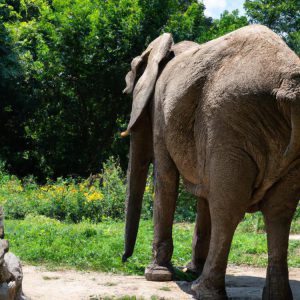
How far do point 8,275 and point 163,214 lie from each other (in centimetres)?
278

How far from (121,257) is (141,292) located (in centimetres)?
169

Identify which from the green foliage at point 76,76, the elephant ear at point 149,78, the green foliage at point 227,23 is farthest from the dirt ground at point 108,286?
the green foliage at point 227,23

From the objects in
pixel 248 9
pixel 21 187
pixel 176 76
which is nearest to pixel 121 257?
pixel 176 76

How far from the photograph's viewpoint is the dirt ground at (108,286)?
6.25m

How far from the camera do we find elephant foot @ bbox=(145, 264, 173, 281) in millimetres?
7094

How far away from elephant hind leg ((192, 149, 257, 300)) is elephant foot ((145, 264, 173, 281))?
110 cm

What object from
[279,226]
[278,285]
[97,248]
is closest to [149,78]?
[279,226]

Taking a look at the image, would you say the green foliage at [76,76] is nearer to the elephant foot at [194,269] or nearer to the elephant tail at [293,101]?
the elephant foot at [194,269]

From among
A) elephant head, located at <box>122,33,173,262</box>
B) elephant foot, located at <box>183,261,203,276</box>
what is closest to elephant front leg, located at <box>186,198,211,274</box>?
elephant foot, located at <box>183,261,203,276</box>

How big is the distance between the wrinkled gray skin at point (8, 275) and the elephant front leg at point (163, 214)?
2369 millimetres

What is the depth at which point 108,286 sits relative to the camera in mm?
6648

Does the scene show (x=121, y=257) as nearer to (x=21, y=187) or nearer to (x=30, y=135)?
(x=21, y=187)

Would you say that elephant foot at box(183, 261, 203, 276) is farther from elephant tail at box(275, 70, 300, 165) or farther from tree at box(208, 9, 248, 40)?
tree at box(208, 9, 248, 40)

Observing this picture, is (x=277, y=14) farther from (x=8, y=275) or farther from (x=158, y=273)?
(x=8, y=275)
